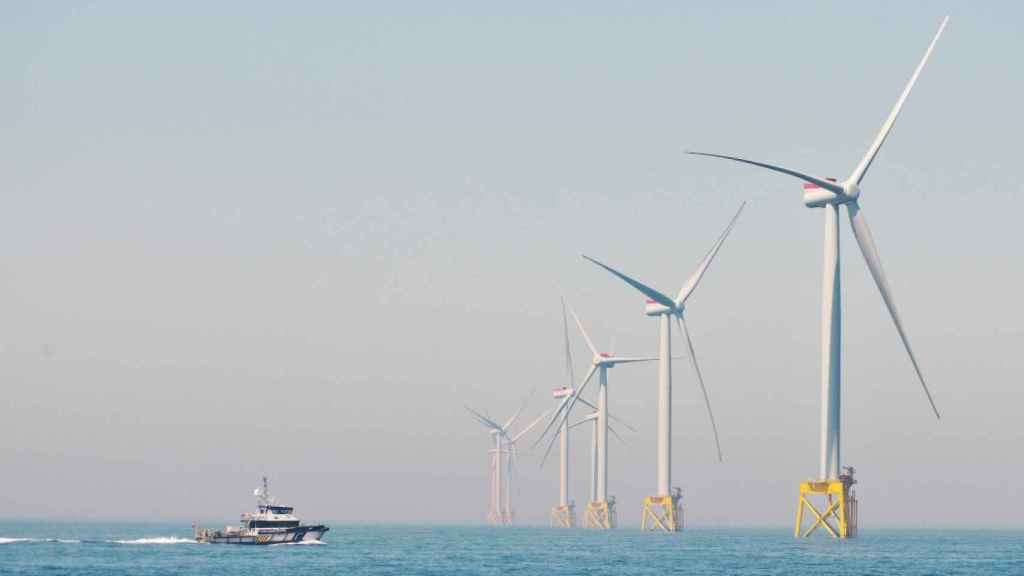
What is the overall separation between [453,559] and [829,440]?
47.2 metres

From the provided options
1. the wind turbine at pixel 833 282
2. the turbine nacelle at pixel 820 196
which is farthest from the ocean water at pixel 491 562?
the turbine nacelle at pixel 820 196

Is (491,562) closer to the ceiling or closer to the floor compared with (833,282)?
closer to the floor

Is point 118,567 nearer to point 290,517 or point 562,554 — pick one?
point 290,517

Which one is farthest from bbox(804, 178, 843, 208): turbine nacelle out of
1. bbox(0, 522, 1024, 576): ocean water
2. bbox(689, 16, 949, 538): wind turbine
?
bbox(0, 522, 1024, 576): ocean water

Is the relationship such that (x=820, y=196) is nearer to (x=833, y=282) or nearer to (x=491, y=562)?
(x=833, y=282)

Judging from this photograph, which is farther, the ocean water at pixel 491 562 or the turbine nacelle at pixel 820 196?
the turbine nacelle at pixel 820 196

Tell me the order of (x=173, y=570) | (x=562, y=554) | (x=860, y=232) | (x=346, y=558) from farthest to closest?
(x=562, y=554) < (x=346, y=558) < (x=860, y=232) < (x=173, y=570)

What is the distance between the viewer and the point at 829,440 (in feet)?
556

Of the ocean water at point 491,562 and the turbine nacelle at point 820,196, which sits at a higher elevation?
the turbine nacelle at point 820,196

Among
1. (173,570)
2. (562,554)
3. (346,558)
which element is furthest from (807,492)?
(173,570)

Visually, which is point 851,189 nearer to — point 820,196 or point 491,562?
point 820,196

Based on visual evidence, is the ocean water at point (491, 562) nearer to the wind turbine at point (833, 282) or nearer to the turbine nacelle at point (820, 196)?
the wind turbine at point (833, 282)

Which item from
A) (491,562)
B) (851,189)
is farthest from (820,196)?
(491,562)

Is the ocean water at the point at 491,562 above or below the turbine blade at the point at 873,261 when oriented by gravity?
below
